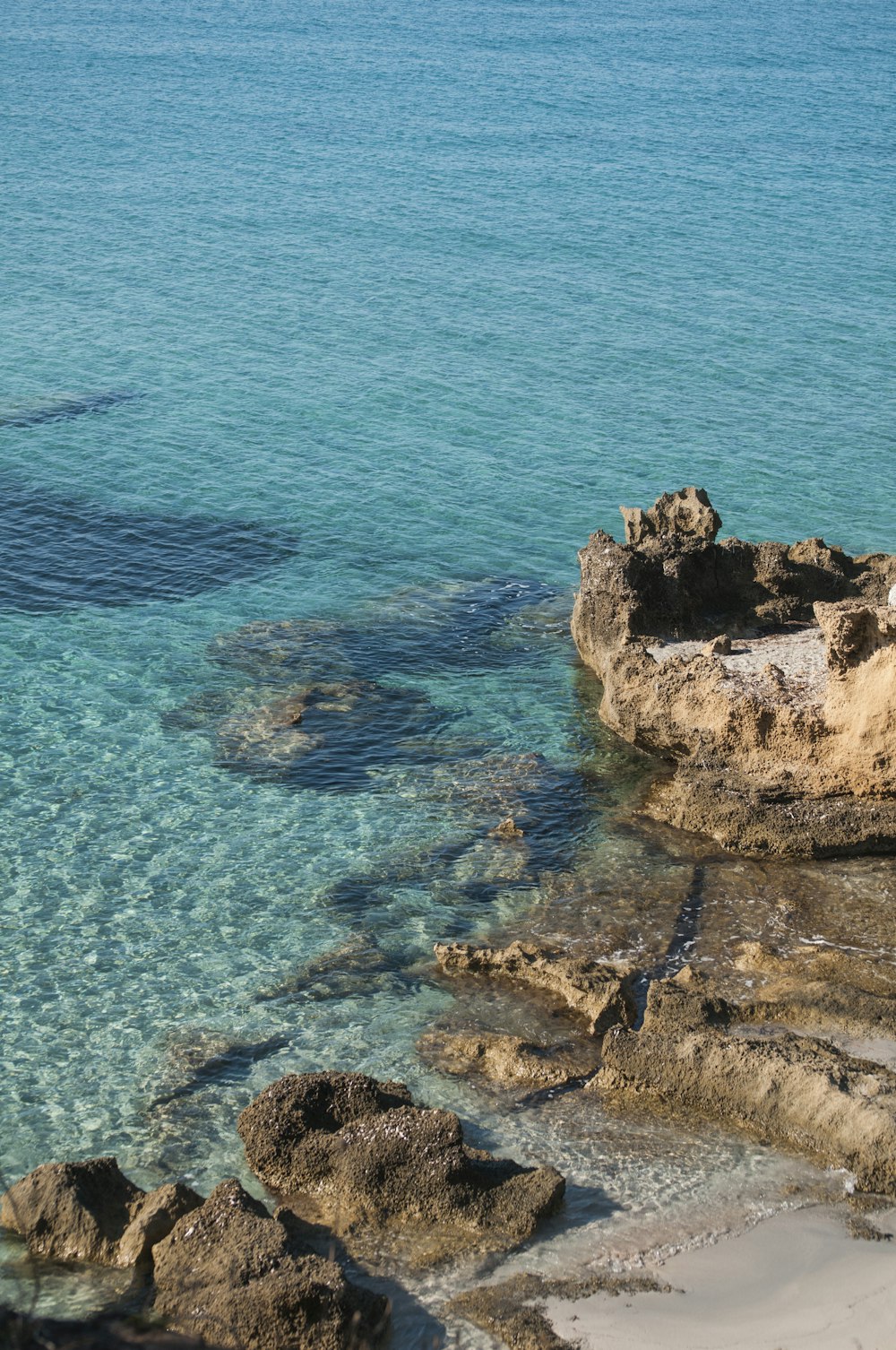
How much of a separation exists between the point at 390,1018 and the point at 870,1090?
389cm

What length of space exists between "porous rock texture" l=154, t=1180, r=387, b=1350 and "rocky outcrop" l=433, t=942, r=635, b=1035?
11.7 feet

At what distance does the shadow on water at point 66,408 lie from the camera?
2711cm

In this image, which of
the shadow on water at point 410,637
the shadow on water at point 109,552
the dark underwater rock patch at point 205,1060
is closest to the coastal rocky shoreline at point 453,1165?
the dark underwater rock patch at point 205,1060

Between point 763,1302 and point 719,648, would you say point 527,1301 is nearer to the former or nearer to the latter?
point 763,1302

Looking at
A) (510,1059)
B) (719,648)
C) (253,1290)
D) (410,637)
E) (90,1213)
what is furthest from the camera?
(410,637)

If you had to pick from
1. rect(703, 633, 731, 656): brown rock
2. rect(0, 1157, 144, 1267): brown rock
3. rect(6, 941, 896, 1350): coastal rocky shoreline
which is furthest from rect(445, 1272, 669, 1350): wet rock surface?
rect(703, 633, 731, 656): brown rock

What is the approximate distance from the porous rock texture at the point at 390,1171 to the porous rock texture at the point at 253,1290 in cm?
71

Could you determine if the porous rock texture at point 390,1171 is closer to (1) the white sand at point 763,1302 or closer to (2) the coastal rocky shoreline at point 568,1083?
(2) the coastal rocky shoreline at point 568,1083

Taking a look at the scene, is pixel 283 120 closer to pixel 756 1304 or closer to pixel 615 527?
pixel 615 527

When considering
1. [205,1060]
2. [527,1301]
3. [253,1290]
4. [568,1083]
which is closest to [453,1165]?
[527,1301]

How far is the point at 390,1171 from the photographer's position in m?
9.09

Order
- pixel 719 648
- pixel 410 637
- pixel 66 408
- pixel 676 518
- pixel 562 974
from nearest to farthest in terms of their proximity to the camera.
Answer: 1. pixel 562 974
2. pixel 719 648
3. pixel 676 518
4. pixel 410 637
5. pixel 66 408

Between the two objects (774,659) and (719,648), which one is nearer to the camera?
(774,659)

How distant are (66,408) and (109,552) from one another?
720 centimetres
